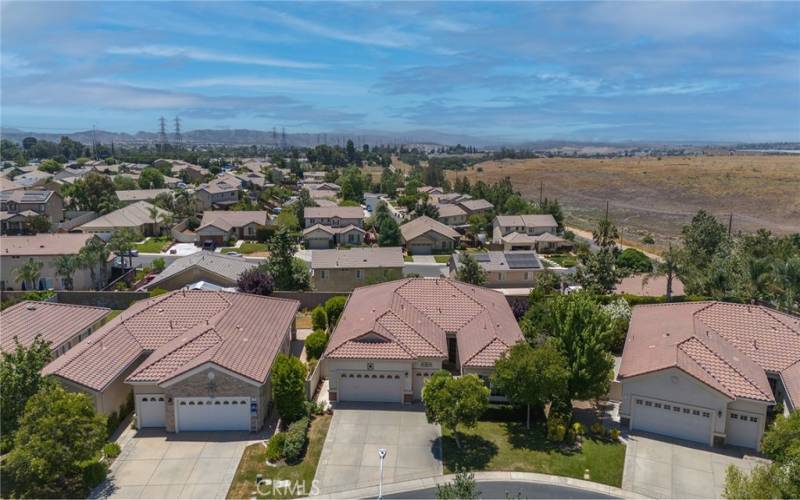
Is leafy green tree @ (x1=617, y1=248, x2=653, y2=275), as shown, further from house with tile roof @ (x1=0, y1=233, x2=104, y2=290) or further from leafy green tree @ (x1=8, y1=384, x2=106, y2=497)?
house with tile roof @ (x1=0, y1=233, x2=104, y2=290)

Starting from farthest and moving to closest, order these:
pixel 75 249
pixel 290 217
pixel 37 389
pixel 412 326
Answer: pixel 290 217 < pixel 75 249 < pixel 412 326 < pixel 37 389

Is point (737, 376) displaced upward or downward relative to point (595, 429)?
upward

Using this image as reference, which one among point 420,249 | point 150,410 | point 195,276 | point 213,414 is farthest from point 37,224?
point 213,414

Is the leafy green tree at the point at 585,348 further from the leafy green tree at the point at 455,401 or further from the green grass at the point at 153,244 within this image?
the green grass at the point at 153,244

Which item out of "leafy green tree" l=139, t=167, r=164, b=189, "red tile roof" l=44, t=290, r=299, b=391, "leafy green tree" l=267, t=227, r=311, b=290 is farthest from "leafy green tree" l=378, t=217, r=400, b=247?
"leafy green tree" l=139, t=167, r=164, b=189

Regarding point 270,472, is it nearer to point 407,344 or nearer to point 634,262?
point 407,344

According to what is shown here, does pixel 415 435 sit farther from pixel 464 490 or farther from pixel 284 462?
pixel 464 490

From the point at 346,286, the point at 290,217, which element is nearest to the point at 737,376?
the point at 346,286

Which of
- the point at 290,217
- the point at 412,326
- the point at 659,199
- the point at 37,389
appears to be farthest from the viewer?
the point at 659,199
